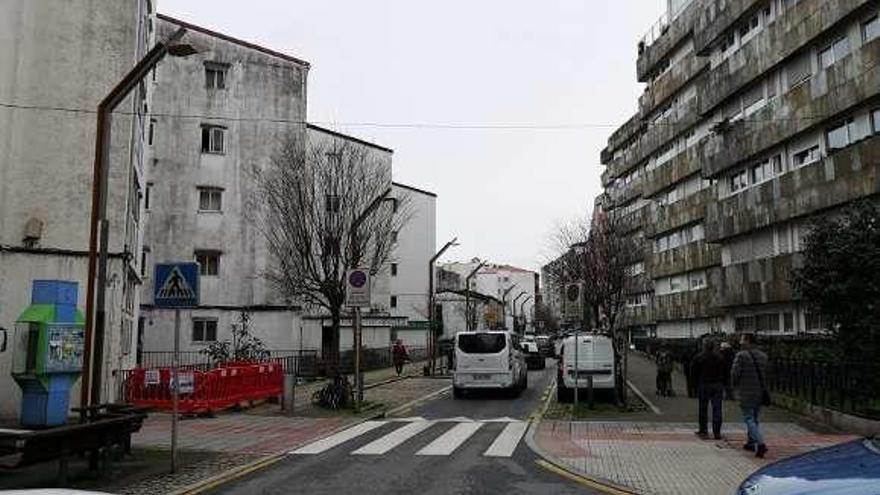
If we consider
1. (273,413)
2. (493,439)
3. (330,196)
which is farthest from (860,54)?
(273,413)

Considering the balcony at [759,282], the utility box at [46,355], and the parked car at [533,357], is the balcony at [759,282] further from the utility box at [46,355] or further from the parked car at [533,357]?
the utility box at [46,355]

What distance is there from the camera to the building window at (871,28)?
27031mm

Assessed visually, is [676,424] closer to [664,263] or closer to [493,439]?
[493,439]

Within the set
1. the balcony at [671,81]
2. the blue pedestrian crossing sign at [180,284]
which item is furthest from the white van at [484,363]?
the balcony at [671,81]

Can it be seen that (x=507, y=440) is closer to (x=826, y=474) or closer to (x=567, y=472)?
(x=567, y=472)

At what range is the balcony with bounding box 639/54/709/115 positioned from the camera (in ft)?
164

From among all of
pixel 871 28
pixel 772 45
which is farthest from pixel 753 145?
pixel 871 28

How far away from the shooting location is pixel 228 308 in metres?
35.1

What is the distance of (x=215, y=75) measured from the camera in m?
36.4

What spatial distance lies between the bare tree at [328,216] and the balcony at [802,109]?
588 inches

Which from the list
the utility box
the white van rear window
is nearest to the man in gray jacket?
the utility box

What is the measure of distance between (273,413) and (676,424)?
937 cm

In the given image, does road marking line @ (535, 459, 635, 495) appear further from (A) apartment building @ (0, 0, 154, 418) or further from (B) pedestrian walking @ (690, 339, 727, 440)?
(A) apartment building @ (0, 0, 154, 418)

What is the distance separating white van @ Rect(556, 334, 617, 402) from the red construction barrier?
27.8 feet
